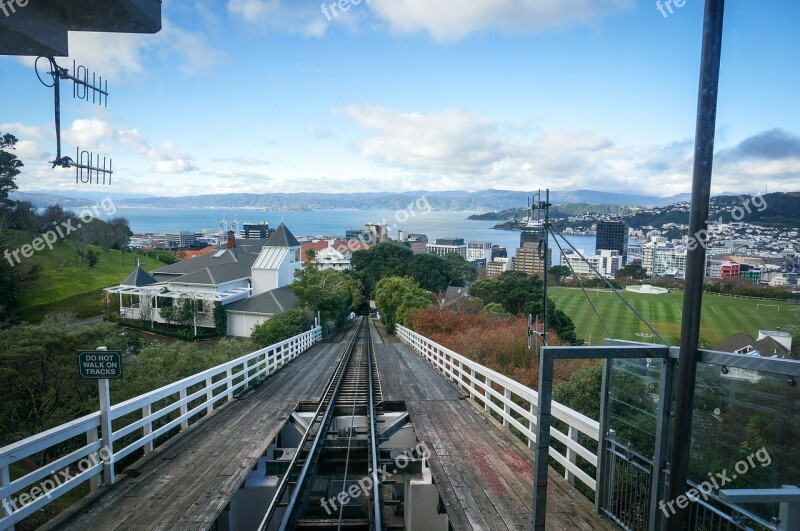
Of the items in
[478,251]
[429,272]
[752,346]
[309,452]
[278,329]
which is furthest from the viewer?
[478,251]

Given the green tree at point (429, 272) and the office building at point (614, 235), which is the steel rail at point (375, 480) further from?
the green tree at point (429, 272)

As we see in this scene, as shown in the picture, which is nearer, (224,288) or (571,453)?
(571,453)

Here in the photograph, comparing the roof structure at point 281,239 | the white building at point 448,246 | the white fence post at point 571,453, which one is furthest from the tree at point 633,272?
the white building at point 448,246

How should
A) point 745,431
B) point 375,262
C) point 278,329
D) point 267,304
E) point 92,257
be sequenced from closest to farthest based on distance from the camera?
point 745,431
point 278,329
point 267,304
point 92,257
point 375,262

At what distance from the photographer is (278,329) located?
2528cm

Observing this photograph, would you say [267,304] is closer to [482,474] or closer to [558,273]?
[558,273]

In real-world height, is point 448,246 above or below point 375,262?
above

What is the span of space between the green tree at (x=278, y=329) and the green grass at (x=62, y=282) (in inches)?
492

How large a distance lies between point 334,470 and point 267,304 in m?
29.2

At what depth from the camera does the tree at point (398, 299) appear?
34831mm

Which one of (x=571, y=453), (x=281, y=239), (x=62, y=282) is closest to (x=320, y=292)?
(x=281, y=239)

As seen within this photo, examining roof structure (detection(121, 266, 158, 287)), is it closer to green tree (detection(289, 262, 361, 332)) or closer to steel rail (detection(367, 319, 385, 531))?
green tree (detection(289, 262, 361, 332))

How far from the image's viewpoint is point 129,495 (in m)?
4.91

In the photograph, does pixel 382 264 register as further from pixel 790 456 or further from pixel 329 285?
pixel 790 456
